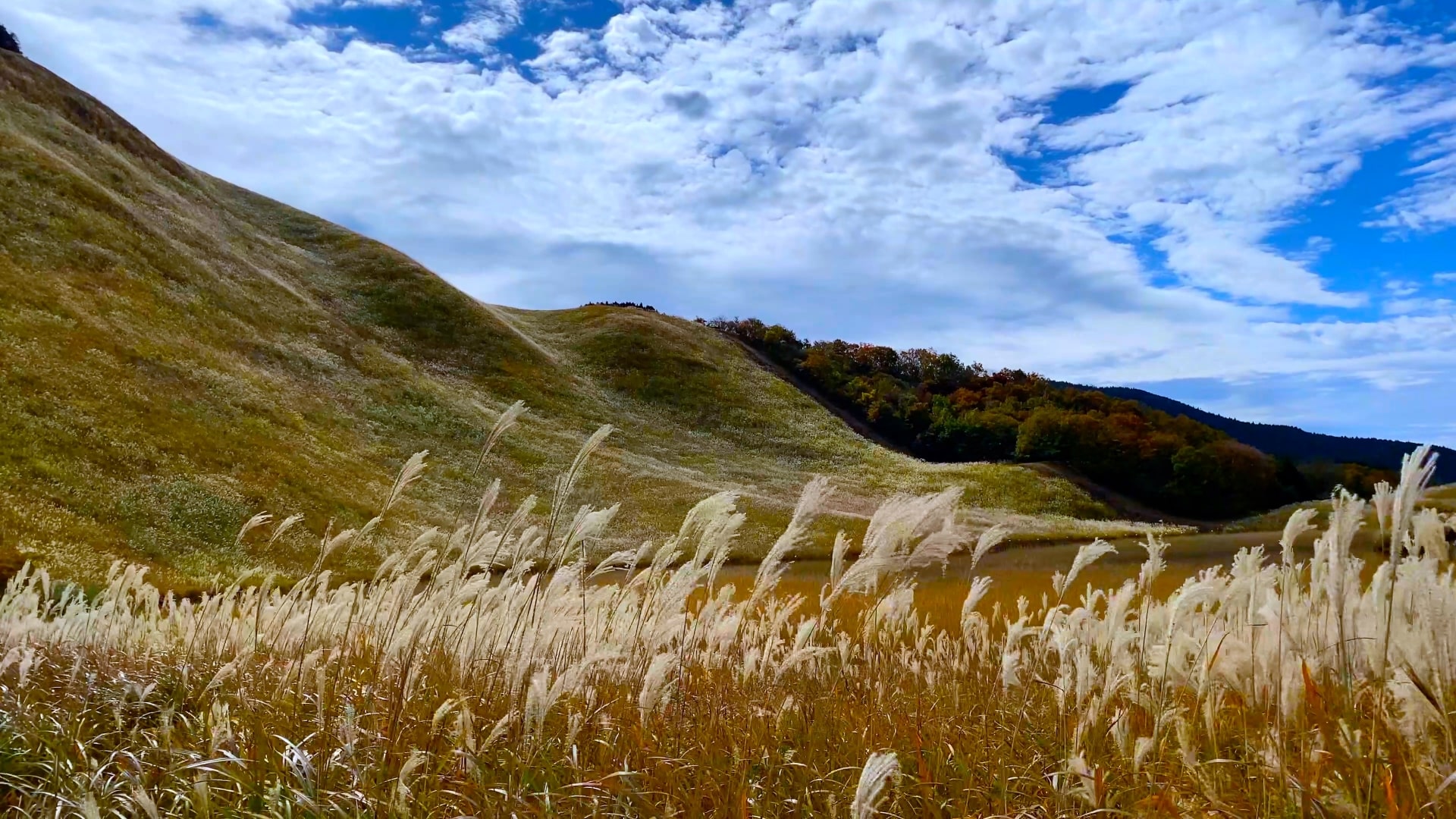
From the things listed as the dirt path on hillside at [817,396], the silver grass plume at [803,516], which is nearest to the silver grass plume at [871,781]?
the silver grass plume at [803,516]

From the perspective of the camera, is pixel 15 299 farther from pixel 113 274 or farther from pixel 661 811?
pixel 661 811

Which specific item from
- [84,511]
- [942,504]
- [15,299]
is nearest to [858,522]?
[84,511]

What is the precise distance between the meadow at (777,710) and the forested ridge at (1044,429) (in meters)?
61.0

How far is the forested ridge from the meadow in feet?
200

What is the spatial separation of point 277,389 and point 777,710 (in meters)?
38.7

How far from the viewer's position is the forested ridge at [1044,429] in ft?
199

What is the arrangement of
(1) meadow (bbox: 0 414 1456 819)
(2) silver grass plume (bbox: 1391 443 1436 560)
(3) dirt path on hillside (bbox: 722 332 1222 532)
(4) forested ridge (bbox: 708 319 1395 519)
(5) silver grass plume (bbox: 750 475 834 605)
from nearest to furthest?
(2) silver grass plume (bbox: 1391 443 1436 560), (1) meadow (bbox: 0 414 1456 819), (5) silver grass plume (bbox: 750 475 834 605), (3) dirt path on hillside (bbox: 722 332 1222 532), (4) forested ridge (bbox: 708 319 1395 519)

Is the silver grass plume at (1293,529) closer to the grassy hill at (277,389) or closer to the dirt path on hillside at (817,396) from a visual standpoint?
the grassy hill at (277,389)

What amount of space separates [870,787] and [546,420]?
50.6 meters

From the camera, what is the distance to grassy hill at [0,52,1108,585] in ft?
75.9

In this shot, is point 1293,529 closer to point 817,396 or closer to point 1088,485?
point 1088,485

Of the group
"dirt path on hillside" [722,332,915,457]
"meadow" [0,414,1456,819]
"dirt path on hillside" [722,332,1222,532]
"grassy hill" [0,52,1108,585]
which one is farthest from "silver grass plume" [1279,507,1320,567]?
"dirt path on hillside" [722,332,915,457]

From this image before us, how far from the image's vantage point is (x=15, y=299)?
30.0 meters

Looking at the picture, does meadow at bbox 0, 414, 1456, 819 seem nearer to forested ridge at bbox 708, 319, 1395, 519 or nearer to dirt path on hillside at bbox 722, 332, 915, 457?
forested ridge at bbox 708, 319, 1395, 519
